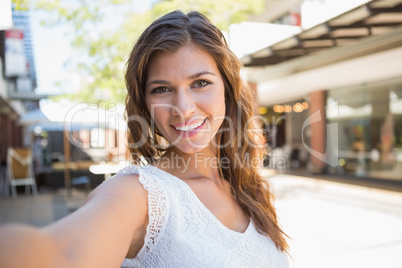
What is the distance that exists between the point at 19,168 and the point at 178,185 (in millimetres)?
9742

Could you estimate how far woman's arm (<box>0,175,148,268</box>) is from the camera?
1.61ft

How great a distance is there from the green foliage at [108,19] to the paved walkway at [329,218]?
11.6 feet

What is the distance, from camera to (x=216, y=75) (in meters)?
1.31

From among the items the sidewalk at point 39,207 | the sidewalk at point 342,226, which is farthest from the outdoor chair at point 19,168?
the sidewalk at point 342,226

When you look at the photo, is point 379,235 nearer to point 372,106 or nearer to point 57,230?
point 57,230

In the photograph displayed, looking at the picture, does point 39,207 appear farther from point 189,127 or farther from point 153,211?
point 153,211

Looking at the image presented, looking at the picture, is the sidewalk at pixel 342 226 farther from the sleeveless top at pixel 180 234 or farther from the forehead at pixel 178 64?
the forehead at pixel 178 64

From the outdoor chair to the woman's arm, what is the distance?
374 inches

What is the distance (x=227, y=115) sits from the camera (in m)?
1.64

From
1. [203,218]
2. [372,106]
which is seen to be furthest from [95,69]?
[203,218]

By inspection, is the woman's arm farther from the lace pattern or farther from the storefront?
the storefront

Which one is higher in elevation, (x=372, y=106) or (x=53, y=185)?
(x=372, y=106)

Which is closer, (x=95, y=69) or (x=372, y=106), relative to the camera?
(x=95, y=69)

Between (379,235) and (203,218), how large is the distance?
4988 millimetres
